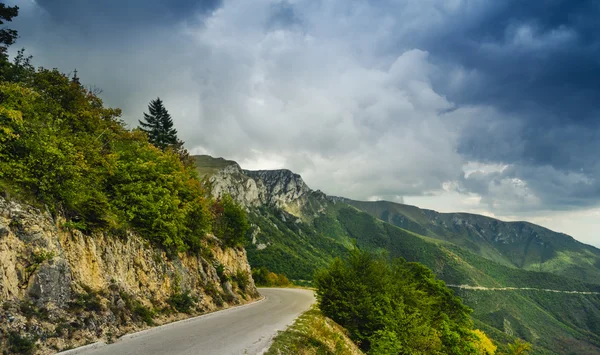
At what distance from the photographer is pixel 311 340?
1611 cm

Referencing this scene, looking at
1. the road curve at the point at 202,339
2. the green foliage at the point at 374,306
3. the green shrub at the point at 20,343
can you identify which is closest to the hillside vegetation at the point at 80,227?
the green shrub at the point at 20,343

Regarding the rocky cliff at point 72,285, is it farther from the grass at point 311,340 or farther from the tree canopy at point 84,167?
the grass at point 311,340

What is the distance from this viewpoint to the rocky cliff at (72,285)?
1009cm

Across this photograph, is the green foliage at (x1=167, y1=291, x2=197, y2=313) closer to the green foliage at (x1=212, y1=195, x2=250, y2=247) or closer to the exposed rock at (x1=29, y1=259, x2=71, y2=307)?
the exposed rock at (x1=29, y1=259, x2=71, y2=307)

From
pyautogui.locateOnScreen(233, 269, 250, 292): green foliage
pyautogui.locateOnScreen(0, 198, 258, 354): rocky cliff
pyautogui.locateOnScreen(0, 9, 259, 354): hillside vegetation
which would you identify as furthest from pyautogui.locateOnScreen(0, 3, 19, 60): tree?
pyautogui.locateOnScreen(233, 269, 250, 292): green foliage

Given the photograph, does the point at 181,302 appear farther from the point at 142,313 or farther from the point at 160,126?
the point at 160,126

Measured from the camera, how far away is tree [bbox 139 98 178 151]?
1788 inches

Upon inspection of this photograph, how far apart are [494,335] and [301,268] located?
94.0 metres

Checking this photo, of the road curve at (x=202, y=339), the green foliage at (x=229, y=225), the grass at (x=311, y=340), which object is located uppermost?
the green foliage at (x=229, y=225)

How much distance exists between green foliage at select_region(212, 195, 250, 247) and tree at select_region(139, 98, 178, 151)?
11.8 metres

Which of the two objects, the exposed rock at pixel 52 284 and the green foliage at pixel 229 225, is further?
the green foliage at pixel 229 225

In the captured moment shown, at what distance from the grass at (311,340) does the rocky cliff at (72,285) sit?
7.06 m

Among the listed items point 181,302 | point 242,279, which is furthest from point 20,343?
point 242,279

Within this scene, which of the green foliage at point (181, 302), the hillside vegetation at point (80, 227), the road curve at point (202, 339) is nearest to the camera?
the hillside vegetation at point (80, 227)
